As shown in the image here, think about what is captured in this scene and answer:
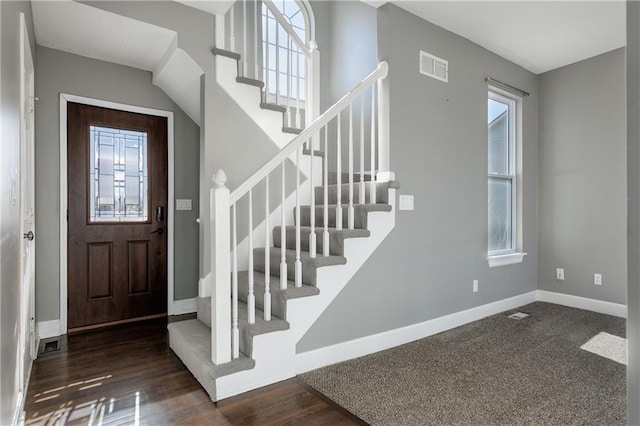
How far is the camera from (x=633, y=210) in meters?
0.63

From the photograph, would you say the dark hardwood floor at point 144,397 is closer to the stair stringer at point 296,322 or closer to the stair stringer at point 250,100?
the stair stringer at point 296,322

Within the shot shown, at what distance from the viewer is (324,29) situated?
436 cm

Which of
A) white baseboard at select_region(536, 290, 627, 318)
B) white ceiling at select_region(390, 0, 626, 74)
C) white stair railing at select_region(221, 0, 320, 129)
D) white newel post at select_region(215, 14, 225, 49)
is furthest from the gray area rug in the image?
white ceiling at select_region(390, 0, 626, 74)

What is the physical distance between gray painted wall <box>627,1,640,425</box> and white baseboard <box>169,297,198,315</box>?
3561 mm

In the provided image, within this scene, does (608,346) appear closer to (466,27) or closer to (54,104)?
(466,27)

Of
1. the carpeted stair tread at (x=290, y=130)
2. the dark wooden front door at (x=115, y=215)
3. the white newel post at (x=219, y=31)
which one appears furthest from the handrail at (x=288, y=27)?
the dark wooden front door at (x=115, y=215)

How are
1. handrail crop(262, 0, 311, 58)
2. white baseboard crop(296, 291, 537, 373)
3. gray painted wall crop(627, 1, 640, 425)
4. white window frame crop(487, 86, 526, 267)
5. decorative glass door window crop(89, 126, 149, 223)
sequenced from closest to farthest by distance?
gray painted wall crop(627, 1, 640, 425)
white baseboard crop(296, 291, 537, 373)
handrail crop(262, 0, 311, 58)
decorative glass door window crop(89, 126, 149, 223)
white window frame crop(487, 86, 526, 267)

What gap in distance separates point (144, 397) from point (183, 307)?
1.71 metres

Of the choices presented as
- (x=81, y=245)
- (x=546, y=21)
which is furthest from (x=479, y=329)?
(x=81, y=245)

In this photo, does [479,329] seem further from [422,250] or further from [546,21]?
[546,21]

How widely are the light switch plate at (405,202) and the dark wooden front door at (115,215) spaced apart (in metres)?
2.30

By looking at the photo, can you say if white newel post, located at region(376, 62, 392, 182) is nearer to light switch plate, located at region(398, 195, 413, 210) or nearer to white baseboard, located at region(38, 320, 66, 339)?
light switch plate, located at region(398, 195, 413, 210)

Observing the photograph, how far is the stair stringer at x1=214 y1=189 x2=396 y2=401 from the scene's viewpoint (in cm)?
213

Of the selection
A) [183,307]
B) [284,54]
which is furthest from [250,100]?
[183,307]
